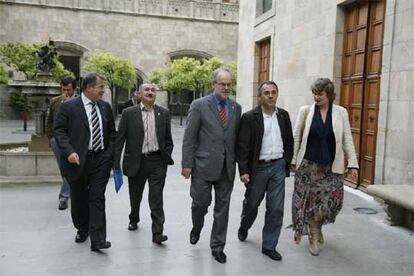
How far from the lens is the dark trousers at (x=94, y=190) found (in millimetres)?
4625

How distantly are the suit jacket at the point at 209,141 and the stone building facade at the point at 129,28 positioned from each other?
87.3 feet

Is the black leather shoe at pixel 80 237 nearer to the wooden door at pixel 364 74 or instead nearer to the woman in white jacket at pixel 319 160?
the woman in white jacket at pixel 319 160

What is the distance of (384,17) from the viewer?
7.09m

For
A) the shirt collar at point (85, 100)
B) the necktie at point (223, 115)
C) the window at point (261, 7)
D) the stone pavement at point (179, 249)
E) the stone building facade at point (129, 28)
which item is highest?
the stone building facade at point (129, 28)

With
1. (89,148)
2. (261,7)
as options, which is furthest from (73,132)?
(261,7)

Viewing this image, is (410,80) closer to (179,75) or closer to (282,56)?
(282,56)

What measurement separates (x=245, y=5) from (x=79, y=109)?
10.6 meters

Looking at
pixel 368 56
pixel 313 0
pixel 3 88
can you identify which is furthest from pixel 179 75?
pixel 368 56

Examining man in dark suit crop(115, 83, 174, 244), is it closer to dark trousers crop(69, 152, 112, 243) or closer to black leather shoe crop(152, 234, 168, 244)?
black leather shoe crop(152, 234, 168, 244)

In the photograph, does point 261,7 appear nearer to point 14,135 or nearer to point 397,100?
point 397,100

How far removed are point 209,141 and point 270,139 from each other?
63 cm

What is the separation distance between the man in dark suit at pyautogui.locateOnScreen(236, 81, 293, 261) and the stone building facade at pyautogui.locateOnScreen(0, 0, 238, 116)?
26831 mm

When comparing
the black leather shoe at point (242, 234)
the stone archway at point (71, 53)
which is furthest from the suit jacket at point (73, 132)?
the stone archway at point (71, 53)

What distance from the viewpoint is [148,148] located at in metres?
4.95
